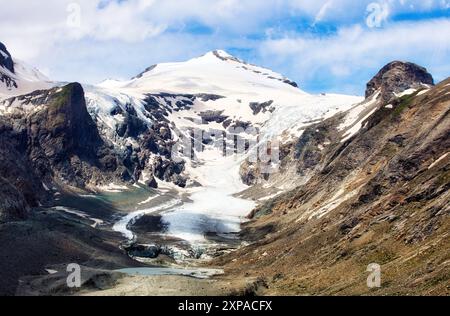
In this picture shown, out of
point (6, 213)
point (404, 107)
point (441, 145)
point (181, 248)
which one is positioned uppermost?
Answer: point (404, 107)

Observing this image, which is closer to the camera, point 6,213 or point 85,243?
point 85,243

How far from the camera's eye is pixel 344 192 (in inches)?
5221

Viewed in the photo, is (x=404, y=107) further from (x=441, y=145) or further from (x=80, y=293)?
(x=80, y=293)

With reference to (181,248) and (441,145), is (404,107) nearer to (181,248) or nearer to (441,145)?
(441,145)

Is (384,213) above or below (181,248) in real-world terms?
above

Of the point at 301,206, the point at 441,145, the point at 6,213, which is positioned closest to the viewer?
the point at 441,145

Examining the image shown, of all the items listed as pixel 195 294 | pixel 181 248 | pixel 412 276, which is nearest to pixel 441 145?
pixel 412 276

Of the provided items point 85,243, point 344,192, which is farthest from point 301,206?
point 85,243

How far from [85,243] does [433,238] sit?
7080cm
